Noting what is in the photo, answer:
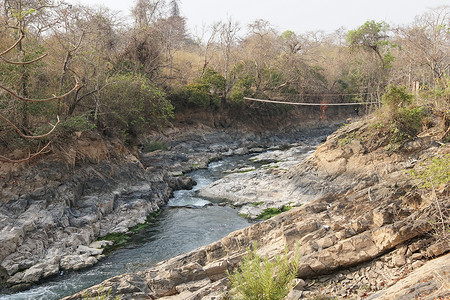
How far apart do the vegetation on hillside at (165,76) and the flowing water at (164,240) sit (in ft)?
14.3

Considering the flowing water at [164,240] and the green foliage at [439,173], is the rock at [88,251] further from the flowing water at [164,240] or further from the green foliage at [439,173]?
the green foliage at [439,173]

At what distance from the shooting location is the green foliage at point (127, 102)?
14.3 m

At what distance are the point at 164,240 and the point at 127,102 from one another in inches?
285

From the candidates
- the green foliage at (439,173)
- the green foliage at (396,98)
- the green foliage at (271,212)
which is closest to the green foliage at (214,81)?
the green foliage at (271,212)

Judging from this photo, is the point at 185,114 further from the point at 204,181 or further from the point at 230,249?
the point at 230,249

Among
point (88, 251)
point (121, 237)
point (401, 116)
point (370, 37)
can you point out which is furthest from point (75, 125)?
point (370, 37)

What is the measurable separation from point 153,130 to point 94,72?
24.5 ft

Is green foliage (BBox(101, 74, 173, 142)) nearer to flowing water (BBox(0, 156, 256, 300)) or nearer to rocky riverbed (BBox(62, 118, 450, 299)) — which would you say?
flowing water (BBox(0, 156, 256, 300))

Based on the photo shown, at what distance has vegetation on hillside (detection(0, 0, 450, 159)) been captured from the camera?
35.3 ft

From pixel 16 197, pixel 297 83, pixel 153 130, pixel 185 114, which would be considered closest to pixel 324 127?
pixel 297 83

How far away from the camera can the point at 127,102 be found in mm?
14938

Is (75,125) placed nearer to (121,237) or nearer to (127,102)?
(127,102)

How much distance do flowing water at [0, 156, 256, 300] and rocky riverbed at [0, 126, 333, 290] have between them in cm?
38

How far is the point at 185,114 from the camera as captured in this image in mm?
24125
